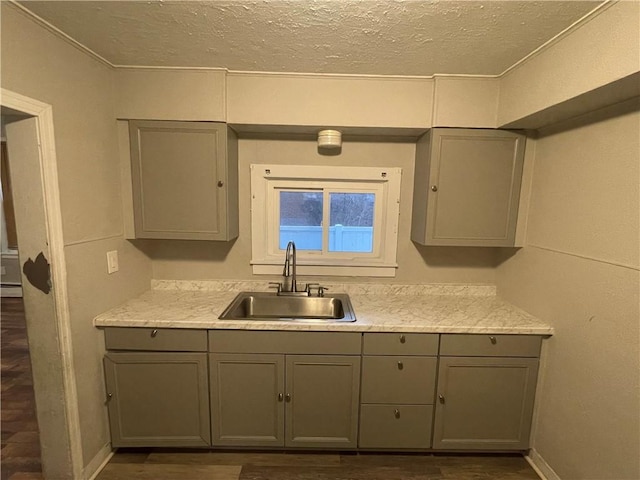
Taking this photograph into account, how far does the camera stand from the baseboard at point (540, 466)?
1.64 m

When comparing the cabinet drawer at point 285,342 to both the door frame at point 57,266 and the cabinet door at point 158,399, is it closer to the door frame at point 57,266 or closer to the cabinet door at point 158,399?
the cabinet door at point 158,399

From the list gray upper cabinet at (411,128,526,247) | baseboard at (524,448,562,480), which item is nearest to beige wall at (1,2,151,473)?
gray upper cabinet at (411,128,526,247)

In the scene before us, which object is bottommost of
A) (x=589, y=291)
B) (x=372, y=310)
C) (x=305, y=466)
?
(x=305, y=466)

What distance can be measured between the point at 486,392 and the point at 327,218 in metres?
1.45

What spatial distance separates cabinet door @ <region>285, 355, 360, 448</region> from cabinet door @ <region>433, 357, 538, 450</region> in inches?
19.8

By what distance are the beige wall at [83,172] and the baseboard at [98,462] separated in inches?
1.1

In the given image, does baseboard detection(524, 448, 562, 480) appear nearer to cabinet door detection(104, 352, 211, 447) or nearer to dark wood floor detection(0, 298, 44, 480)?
cabinet door detection(104, 352, 211, 447)

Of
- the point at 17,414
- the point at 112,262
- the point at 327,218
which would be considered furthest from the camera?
the point at 327,218

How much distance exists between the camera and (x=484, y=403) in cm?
174

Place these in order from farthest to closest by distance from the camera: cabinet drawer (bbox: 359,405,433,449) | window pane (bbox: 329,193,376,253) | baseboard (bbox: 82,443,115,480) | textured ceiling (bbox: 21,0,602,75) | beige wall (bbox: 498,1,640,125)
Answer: window pane (bbox: 329,193,376,253)
cabinet drawer (bbox: 359,405,433,449)
baseboard (bbox: 82,443,115,480)
textured ceiling (bbox: 21,0,602,75)
beige wall (bbox: 498,1,640,125)

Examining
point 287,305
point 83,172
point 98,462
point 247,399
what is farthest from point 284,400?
point 83,172

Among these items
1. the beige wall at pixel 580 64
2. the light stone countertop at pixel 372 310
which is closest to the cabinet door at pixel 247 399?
the light stone countertop at pixel 372 310

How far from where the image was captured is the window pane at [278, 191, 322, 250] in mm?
2205

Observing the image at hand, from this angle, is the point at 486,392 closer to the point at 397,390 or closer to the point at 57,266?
the point at 397,390
